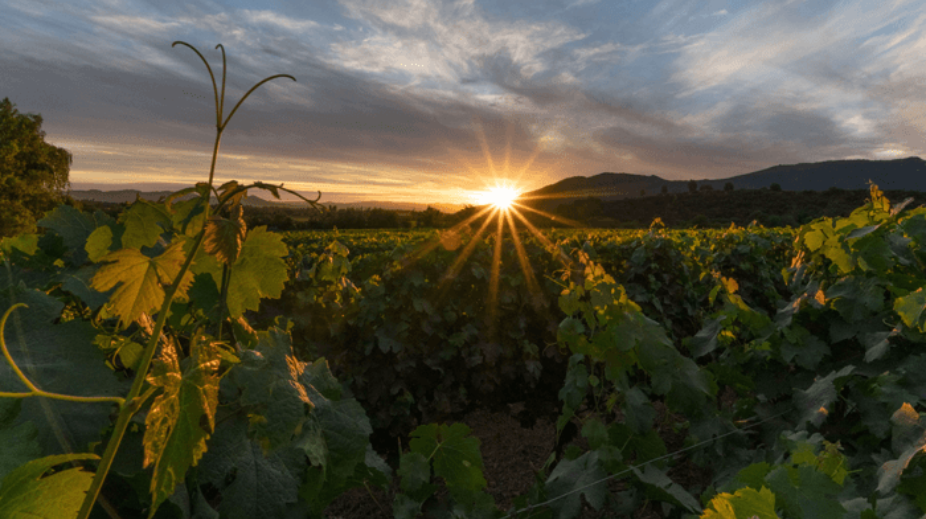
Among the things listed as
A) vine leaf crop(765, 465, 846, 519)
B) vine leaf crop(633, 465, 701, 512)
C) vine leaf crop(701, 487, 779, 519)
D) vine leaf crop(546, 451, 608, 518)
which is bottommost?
vine leaf crop(546, 451, 608, 518)

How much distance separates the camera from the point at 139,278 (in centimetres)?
77

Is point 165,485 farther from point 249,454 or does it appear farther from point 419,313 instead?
point 419,313

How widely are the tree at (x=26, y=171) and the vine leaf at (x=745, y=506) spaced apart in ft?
147

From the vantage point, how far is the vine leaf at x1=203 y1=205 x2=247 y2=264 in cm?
69

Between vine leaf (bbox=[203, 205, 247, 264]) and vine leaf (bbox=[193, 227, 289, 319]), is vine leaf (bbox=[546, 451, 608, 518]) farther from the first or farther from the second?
vine leaf (bbox=[203, 205, 247, 264])

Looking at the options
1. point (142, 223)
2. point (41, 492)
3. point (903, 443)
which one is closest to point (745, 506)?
point (41, 492)

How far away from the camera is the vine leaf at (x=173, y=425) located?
0.61 meters

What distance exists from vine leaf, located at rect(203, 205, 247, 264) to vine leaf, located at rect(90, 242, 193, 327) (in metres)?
0.12

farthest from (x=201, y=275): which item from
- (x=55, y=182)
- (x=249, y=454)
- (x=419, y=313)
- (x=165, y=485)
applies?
(x=55, y=182)

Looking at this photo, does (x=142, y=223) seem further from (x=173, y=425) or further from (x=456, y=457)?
(x=456, y=457)

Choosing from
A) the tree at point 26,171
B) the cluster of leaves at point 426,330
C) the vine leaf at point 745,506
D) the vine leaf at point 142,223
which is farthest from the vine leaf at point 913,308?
the tree at point 26,171

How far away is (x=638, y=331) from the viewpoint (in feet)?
7.70

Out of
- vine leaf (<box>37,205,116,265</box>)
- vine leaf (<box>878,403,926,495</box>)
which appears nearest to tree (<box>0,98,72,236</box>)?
vine leaf (<box>37,205,116,265</box>)

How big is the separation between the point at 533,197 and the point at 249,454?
97.5 metres
